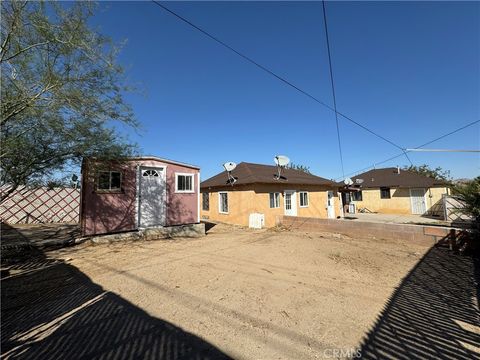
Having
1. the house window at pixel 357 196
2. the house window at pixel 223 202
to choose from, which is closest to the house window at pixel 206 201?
the house window at pixel 223 202

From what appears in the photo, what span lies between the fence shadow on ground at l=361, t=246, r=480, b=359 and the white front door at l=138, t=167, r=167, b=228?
8451mm

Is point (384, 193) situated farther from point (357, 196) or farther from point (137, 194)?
point (137, 194)

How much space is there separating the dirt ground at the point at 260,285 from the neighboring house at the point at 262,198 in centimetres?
422

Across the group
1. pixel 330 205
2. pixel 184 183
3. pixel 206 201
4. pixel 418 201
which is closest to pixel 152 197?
pixel 184 183

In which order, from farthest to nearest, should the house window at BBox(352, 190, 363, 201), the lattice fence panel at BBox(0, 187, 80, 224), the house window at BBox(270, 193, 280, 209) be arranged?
the house window at BBox(352, 190, 363, 201), the house window at BBox(270, 193, 280, 209), the lattice fence panel at BBox(0, 187, 80, 224)

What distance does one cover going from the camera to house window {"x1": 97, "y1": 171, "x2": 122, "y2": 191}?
8.68 m

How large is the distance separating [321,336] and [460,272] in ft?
Result: 16.0

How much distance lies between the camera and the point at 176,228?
1042 centimetres

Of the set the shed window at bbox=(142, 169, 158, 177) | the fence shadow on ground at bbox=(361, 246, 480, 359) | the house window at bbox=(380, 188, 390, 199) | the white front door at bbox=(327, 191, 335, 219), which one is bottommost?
the fence shadow on ground at bbox=(361, 246, 480, 359)

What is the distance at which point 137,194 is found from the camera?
9.53 metres

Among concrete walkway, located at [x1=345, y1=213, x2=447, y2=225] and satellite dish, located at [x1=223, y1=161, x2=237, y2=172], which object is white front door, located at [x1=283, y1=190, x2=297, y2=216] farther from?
concrete walkway, located at [x1=345, y1=213, x2=447, y2=225]

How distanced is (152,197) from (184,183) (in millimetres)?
1599

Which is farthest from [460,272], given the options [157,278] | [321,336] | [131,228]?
[131,228]

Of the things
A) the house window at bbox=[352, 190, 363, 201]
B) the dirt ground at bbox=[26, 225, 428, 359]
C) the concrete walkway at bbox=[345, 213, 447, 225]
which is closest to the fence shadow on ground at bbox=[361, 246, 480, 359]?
the dirt ground at bbox=[26, 225, 428, 359]
